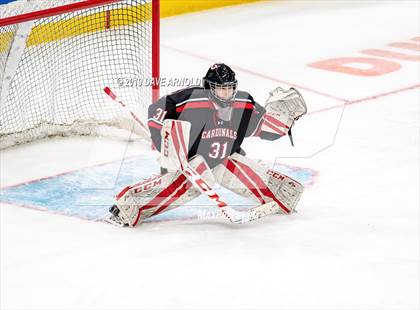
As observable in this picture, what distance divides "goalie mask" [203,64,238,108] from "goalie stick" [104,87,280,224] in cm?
27

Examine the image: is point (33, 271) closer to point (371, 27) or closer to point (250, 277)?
point (250, 277)

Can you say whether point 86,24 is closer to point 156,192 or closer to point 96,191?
point 96,191

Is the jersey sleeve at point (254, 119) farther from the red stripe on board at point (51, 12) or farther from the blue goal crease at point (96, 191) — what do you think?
the red stripe on board at point (51, 12)

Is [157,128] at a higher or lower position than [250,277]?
higher

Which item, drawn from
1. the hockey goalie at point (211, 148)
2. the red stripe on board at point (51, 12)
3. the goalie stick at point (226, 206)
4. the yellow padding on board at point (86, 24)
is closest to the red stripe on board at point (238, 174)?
the hockey goalie at point (211, 148)

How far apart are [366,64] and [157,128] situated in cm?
383

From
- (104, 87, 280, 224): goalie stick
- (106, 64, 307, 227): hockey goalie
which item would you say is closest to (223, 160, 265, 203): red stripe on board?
(106, 64, 307, 227): hockey goalie

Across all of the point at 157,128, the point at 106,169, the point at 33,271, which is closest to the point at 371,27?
the point at 106,169

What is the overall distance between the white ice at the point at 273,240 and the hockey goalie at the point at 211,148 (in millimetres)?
119

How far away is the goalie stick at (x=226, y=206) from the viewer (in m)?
4.01

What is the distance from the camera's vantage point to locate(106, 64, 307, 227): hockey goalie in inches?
157

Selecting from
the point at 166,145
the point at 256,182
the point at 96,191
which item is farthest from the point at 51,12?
the point at 256,182

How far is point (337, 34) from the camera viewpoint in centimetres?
838

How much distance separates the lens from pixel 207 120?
4074 millimetres
